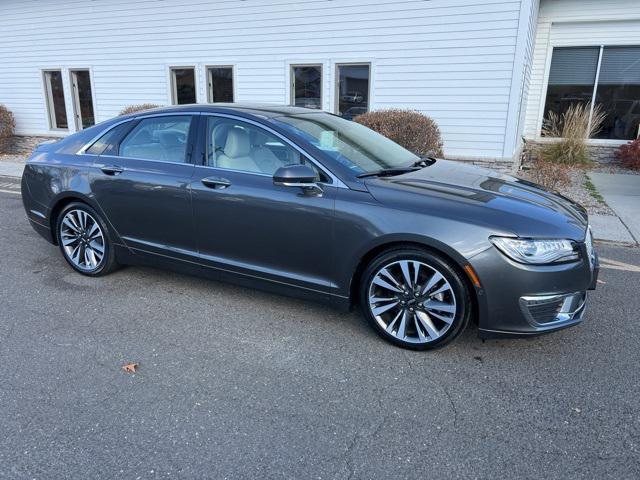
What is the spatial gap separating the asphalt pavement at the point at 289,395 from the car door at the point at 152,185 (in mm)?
555

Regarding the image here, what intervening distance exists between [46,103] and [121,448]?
1381 cm

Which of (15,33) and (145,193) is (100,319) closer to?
(145,193)

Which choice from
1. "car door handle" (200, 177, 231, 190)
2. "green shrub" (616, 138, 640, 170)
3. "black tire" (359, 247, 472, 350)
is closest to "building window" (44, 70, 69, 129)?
"car door handle" (200, 177, 231, 190)

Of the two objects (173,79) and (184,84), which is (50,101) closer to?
(173,79)

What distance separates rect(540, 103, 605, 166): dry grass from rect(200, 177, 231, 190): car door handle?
31.5 ft

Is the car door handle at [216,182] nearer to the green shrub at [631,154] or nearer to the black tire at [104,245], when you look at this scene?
the black tire at [104,245]

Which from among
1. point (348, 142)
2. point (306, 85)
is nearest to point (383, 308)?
point (348, 142)

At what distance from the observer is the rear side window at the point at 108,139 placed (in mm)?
4426

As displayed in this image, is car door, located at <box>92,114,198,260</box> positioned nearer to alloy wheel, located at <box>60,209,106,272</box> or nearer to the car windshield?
alloy wheel, located at <box>60,209,106,272</box>

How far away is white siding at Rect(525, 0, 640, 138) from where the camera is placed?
1093 cm

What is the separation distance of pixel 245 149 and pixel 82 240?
6.45 feet

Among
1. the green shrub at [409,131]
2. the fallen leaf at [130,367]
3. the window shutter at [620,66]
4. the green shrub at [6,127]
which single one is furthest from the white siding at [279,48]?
the fallen leaf at [130,367]

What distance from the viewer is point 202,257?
3996mm

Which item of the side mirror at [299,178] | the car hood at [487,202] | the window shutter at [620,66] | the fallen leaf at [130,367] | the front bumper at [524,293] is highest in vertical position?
the window shutter at [620,66]
